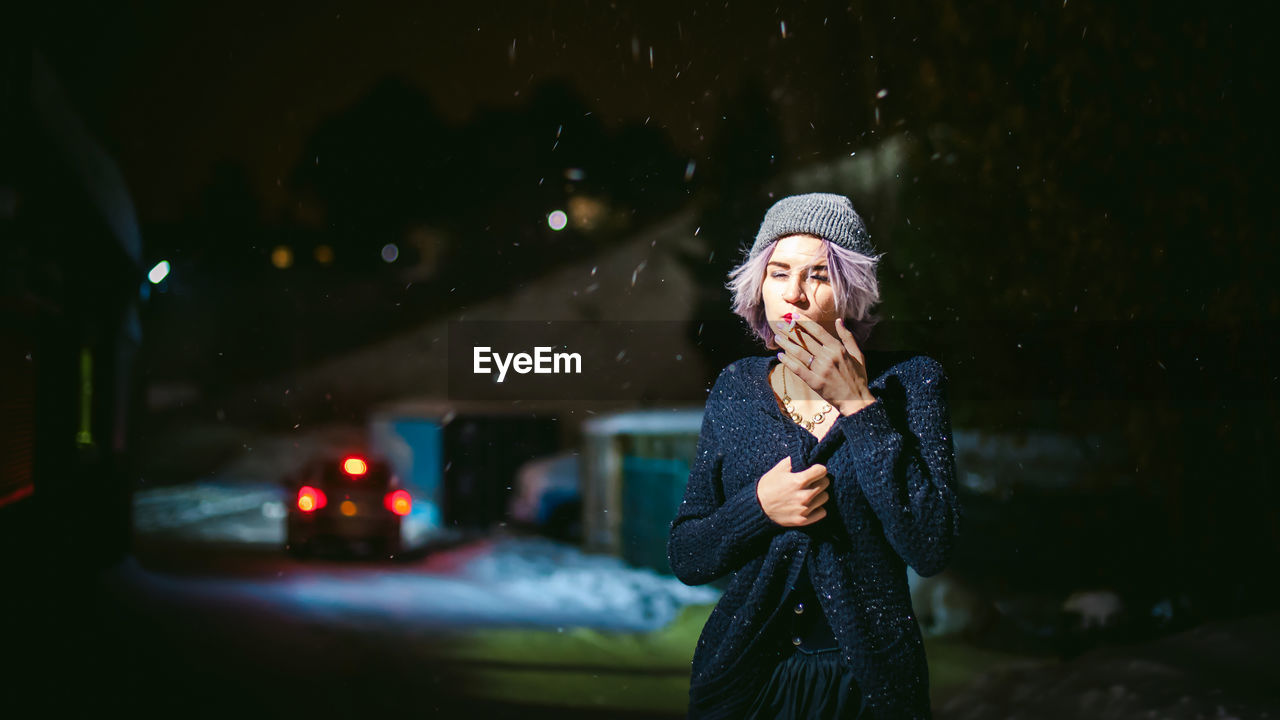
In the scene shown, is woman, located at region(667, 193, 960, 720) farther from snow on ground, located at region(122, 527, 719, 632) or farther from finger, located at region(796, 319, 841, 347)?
snow on ground, located at region(122, 527, 719, 632)

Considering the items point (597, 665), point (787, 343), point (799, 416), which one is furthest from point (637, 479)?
point (787, 343)

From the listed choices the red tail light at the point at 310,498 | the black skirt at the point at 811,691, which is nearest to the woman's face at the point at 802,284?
the black skirt at the point at 811,691

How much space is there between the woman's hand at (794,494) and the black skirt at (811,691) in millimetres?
347

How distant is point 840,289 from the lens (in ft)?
7.06

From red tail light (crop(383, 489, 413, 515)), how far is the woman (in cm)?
982

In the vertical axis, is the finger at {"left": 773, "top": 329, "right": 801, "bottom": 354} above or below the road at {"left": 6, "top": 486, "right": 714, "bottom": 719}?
above

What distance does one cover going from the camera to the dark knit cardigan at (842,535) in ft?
6.33

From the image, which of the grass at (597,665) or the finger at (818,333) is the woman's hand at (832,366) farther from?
the grass at (597,665)

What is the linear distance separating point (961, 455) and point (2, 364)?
6.82 meters

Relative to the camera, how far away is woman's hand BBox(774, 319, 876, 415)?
6.35 ft

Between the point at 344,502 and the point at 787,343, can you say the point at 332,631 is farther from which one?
the point at 787,343

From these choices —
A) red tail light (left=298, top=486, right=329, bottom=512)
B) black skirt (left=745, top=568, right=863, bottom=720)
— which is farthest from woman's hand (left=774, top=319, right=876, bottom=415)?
red tail light (left=298, top=486, right=329, bottom=512)

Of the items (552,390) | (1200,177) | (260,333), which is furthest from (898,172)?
(260,333)

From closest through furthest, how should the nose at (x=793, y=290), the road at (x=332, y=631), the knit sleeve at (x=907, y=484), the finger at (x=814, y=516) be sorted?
the knit sleeve at (x=907, y=484)
the finger at (x=814, y=516)
the nose at (x=793, y=290)
the road at (x=332, y=631)
